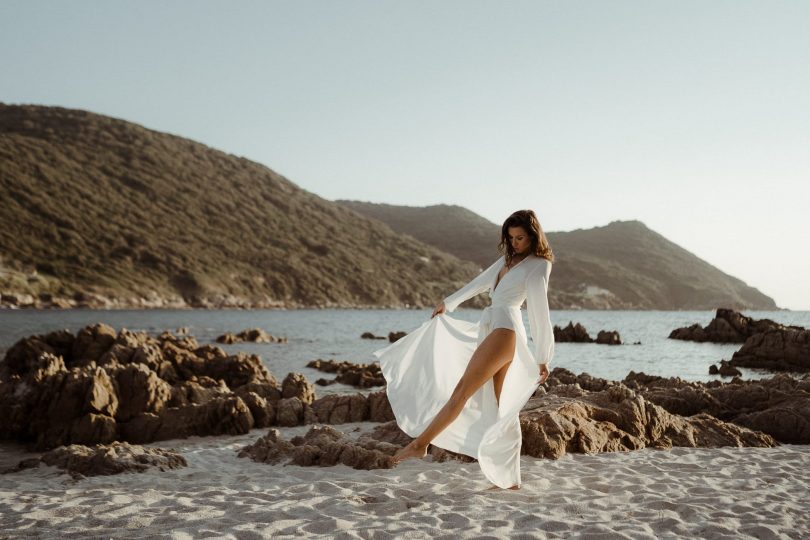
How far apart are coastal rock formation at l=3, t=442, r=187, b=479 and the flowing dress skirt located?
9.68 ft

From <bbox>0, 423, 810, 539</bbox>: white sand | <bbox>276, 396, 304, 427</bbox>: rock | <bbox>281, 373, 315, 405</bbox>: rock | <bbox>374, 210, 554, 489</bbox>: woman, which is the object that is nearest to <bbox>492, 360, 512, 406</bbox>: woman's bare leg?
<bbox>374, 210, 554, 489</bbox>: woman

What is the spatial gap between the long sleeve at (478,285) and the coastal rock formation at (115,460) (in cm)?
388

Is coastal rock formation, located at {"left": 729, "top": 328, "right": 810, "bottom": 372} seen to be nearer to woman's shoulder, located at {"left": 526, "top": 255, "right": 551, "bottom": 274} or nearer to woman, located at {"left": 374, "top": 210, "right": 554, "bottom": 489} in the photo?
woman, located at {"left": 374, "top": 210, "right": 554, "bottom": 489}

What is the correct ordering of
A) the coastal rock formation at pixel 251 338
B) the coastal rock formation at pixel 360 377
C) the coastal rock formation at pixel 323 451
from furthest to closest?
1. the coastal rock formation at pixel 251 338
2. the coastal rock formation at pixel 360 377
3. the coastal rock formation at pixel 323 451

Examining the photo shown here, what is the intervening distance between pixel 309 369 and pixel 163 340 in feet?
19.3

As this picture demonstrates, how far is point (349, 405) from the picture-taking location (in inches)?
467

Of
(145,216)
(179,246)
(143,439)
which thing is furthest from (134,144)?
(143,439)

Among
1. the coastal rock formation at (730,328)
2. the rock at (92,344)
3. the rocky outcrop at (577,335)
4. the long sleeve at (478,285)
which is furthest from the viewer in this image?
the rocky outcrop at (577,335)

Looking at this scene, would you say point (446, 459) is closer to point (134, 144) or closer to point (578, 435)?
point (578, 435)

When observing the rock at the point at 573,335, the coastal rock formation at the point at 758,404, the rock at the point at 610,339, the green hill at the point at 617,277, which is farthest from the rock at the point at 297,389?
the green hill at the point at 617,277

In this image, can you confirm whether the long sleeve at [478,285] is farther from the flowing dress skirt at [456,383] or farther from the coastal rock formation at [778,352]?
the coastal rock formation at [778,352]

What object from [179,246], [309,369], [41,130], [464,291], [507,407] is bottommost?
[309,369]

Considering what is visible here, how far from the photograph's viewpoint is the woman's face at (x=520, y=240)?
233 inches

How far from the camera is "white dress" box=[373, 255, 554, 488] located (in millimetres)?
5734
